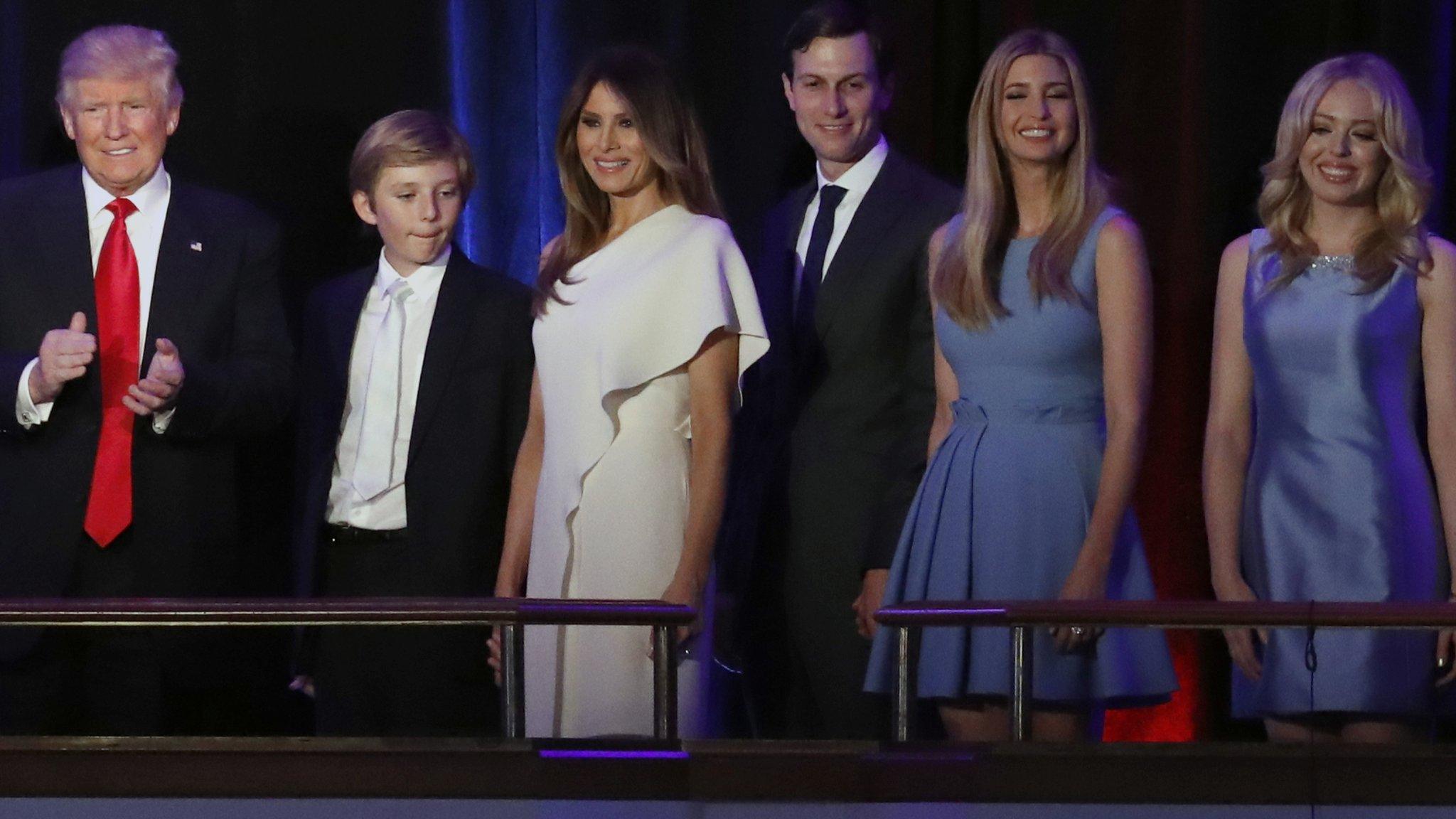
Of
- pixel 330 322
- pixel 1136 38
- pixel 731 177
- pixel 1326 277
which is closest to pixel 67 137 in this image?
pixel 330 322

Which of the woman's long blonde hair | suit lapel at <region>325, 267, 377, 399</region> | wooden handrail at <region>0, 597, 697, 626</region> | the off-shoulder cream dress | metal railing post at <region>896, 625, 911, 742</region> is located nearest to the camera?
wooden handrail at <region>0, 597, 697, 626</region>

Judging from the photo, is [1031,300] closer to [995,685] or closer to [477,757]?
[995,685]

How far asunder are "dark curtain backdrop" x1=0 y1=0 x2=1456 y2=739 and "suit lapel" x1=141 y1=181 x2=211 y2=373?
0.17 m

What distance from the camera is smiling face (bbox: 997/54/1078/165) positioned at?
13.9ft

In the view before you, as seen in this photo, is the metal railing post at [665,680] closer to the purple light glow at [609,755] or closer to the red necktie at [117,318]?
the purple light glow at [609,755]

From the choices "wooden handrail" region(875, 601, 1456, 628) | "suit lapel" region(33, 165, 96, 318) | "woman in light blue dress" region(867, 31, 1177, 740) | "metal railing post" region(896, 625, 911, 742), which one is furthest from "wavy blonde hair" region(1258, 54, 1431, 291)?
"suit lapel" region(33, 165, 96, 318)

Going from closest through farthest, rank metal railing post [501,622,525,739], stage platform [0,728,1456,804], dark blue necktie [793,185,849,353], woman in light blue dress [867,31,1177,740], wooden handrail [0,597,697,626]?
1. stage platform [0,728,1456,804]
2. wooden handrail [0,597,697,626]
3. metal railing post [501,622,525,739]
4. woman in light blue dress [867,31,1177,740]
5. dark blue necktie [793,185,849,353]

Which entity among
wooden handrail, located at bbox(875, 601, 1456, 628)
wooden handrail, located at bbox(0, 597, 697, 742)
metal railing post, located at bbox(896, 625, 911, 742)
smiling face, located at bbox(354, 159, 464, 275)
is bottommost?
metal railing post, located at bbox(896, 625, 911, 742)

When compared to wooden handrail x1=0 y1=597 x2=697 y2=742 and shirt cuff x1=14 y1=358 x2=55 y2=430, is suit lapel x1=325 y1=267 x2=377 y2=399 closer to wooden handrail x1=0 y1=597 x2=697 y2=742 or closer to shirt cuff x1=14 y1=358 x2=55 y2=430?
shirt cuff x1=14 y1=358 x2=55 y2=430

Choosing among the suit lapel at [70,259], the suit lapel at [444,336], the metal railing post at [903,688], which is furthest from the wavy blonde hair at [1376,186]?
the suit lapel at [70,259]

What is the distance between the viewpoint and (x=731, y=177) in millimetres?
4930

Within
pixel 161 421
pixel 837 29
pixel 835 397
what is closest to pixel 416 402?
pixel 161 421

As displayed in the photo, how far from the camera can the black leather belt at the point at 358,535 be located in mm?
4621

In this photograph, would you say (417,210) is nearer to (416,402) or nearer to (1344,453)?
(416,402)
